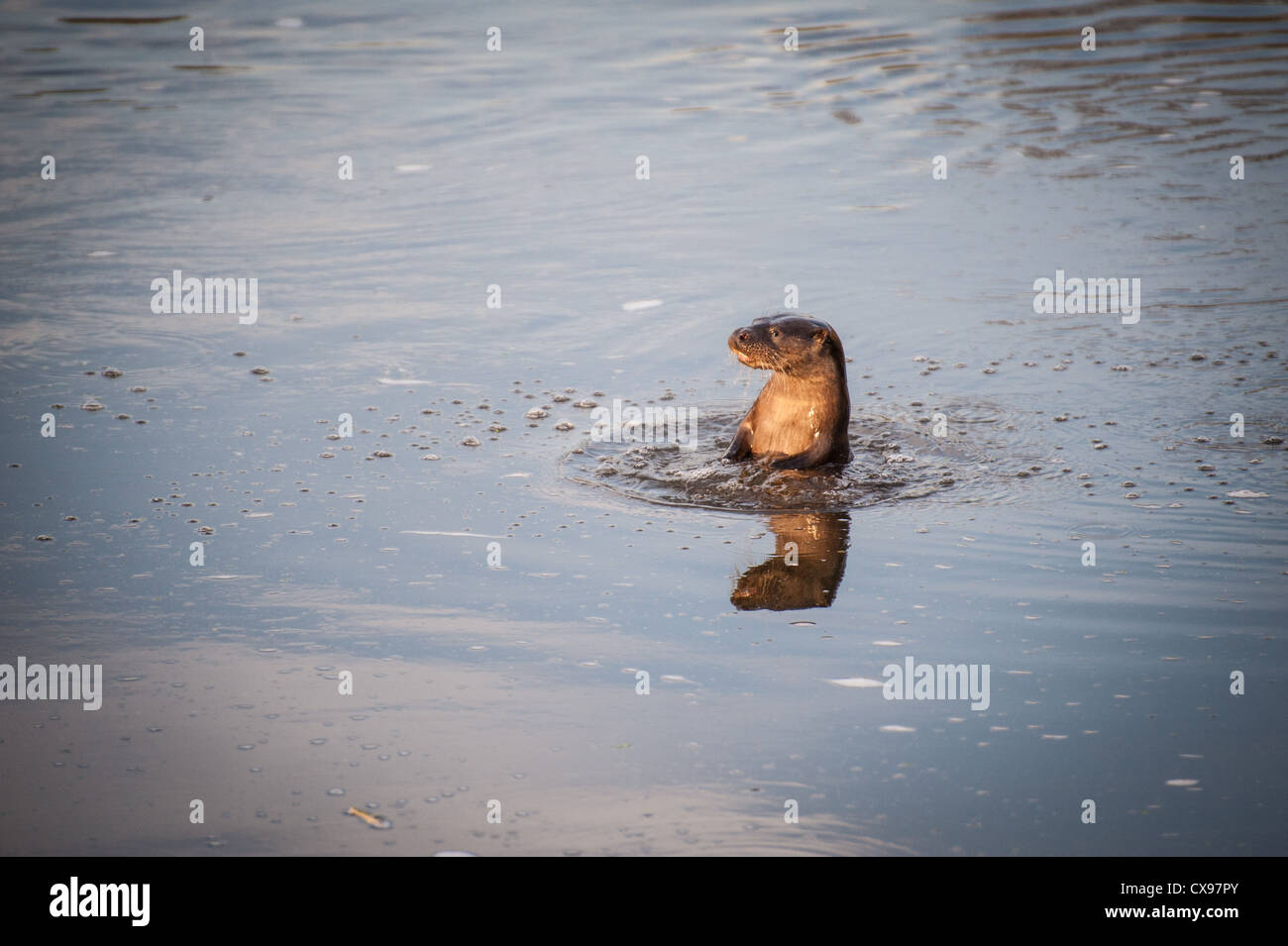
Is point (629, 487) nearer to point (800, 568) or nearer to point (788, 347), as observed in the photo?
point (788, 347)

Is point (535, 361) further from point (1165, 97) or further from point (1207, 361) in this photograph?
point (1165, 97)

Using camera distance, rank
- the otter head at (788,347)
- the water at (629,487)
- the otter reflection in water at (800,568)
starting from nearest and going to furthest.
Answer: the water at (629,487)
the otter reflection in water at (800,568)
the otter head at (788,347)

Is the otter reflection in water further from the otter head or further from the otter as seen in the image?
the otter head

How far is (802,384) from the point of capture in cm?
859

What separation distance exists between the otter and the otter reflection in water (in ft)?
2.26

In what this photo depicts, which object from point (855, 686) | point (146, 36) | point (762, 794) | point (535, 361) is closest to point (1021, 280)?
point (535, 361)

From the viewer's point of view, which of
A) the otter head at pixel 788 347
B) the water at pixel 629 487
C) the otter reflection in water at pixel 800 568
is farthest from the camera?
the otter head at pixel 788 347

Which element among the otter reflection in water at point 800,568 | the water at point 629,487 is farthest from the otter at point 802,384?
the otter reflection in water at point 800,568

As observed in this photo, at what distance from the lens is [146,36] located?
2333cm

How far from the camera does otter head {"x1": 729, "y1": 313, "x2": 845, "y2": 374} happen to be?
336 inches

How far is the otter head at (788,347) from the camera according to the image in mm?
8547

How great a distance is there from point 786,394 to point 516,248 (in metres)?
5.61

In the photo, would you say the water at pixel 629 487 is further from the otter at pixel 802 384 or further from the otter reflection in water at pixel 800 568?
the otter at pixel 802 384
